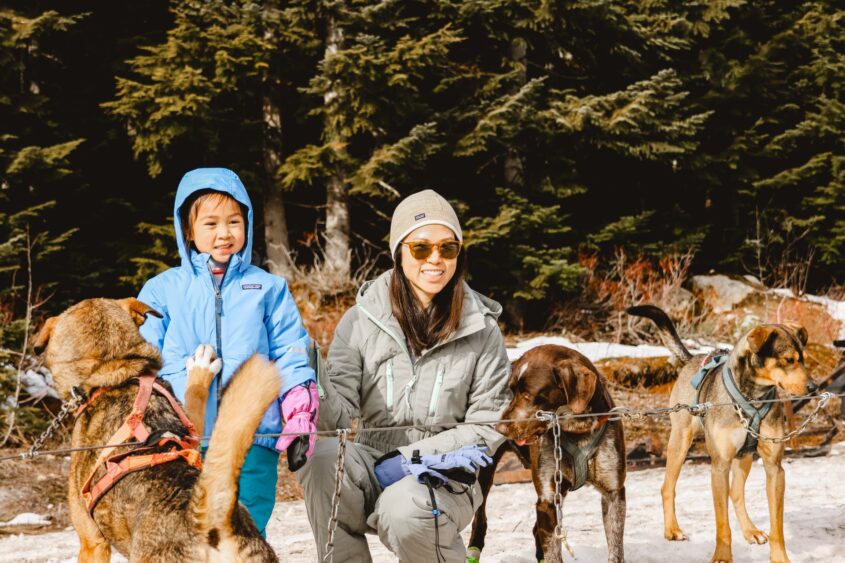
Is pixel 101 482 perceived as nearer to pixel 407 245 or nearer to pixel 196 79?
pixel 407 245

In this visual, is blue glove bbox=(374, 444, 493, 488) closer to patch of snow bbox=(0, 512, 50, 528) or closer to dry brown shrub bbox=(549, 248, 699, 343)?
patch of snow bbox=(0, 512, 50, 528)

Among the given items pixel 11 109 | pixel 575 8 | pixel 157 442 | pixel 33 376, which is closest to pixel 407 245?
pixel 157 442

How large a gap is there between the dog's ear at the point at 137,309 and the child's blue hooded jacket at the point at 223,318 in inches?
4.7

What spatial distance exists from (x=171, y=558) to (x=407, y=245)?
71.5 inches

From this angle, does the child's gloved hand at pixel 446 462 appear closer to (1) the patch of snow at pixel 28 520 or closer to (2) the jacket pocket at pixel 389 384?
(2) the jacket pocket at pixel 389 384

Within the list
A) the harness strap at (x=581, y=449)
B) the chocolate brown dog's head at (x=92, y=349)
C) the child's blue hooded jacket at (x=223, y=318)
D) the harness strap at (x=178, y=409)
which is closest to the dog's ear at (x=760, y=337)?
the harness strap at (x=581, y=449)

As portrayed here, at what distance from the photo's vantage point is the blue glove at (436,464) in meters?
3.13

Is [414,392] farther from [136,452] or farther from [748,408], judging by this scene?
[748,408]

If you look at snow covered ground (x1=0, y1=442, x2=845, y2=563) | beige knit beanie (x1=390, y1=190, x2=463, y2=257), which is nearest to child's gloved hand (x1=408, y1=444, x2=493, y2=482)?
snow covered ground (x1=0, y1=442, x2=845, y2=563)

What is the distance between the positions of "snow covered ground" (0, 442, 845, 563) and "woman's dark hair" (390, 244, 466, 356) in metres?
1.13

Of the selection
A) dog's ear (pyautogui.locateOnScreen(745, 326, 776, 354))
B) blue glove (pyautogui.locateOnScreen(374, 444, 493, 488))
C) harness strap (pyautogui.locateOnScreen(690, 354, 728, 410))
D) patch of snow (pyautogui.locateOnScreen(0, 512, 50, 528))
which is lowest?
patch of snow (pyautogui.locateOnScreen(0, 512, 50, 528))

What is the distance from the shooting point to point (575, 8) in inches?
485

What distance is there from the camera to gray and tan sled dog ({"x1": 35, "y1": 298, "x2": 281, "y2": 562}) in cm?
232

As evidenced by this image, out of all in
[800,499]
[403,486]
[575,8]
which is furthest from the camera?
[575,8]
